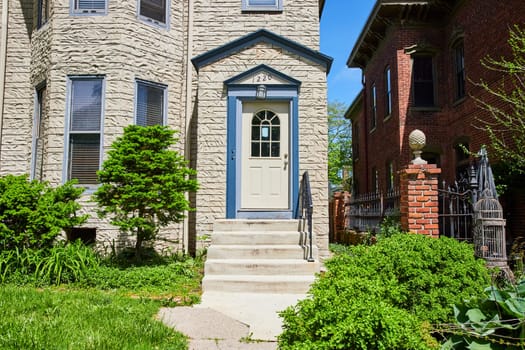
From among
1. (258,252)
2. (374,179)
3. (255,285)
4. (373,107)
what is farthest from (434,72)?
(255,285)

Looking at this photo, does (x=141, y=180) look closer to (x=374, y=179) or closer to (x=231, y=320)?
(x=231, y=320)

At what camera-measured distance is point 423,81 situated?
38.7 feet

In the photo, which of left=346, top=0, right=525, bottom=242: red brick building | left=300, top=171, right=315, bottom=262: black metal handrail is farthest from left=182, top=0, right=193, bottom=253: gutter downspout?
left=346, top=0, right=525, bottom=242: red brick building

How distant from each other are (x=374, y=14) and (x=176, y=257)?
32.5 ft

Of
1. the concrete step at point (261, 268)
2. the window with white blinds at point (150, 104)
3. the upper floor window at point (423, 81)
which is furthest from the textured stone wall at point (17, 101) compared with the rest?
the upper floor window at point (423, 81)

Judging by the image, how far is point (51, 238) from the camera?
5879 mm

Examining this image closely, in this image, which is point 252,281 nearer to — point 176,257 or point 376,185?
point 176,257

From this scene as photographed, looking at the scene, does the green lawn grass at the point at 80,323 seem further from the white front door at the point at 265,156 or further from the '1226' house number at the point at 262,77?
the '1226' house number at the point at 262,77

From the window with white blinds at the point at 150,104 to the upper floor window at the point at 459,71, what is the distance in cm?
820

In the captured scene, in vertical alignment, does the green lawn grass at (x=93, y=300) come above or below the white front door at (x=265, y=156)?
below

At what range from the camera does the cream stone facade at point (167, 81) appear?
24.4ft

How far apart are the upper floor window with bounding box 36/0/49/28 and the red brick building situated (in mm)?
8973

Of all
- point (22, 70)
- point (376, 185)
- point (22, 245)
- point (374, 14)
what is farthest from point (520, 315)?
point (376, 185)

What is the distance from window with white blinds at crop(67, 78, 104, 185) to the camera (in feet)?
24.8
